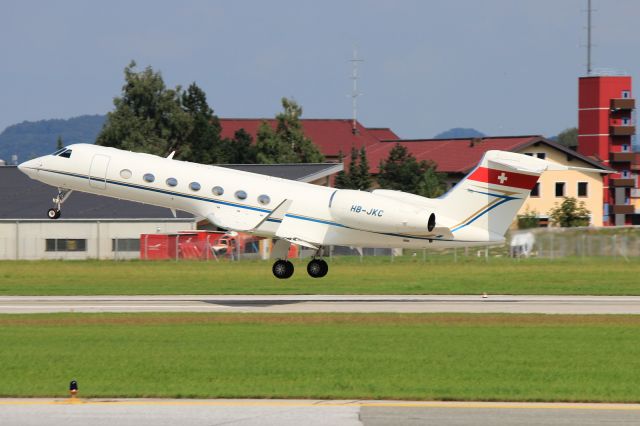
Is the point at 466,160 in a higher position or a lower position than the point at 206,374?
higher

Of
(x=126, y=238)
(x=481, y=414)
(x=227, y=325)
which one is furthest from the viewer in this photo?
(x=126, y=238)

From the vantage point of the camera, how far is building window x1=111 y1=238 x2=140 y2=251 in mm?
67188

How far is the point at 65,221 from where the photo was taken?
6781cm

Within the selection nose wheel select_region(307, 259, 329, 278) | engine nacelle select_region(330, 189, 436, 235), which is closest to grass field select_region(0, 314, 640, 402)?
engine nacelle select_region(330, 189, 436, 235)

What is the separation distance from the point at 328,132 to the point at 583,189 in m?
54.3

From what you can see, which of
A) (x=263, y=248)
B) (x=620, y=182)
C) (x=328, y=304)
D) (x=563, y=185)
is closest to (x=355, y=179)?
(x=563, y=185)

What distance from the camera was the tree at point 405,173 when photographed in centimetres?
9400

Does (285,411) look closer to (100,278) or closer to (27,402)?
(27,402)

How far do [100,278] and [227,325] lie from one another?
20.2 metres

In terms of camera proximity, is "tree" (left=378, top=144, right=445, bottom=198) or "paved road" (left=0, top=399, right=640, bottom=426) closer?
"paved road" (left=0, top=399, right=640, bottom=426)

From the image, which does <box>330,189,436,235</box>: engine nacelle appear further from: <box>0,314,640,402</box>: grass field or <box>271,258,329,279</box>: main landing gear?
<box>0,314,640,402</box>: grass field

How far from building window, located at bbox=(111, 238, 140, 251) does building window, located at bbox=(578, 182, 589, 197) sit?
45.7 meters

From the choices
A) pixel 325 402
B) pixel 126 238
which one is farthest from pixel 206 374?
pixel 126 238

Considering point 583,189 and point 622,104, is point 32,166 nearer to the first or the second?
point 583,189
